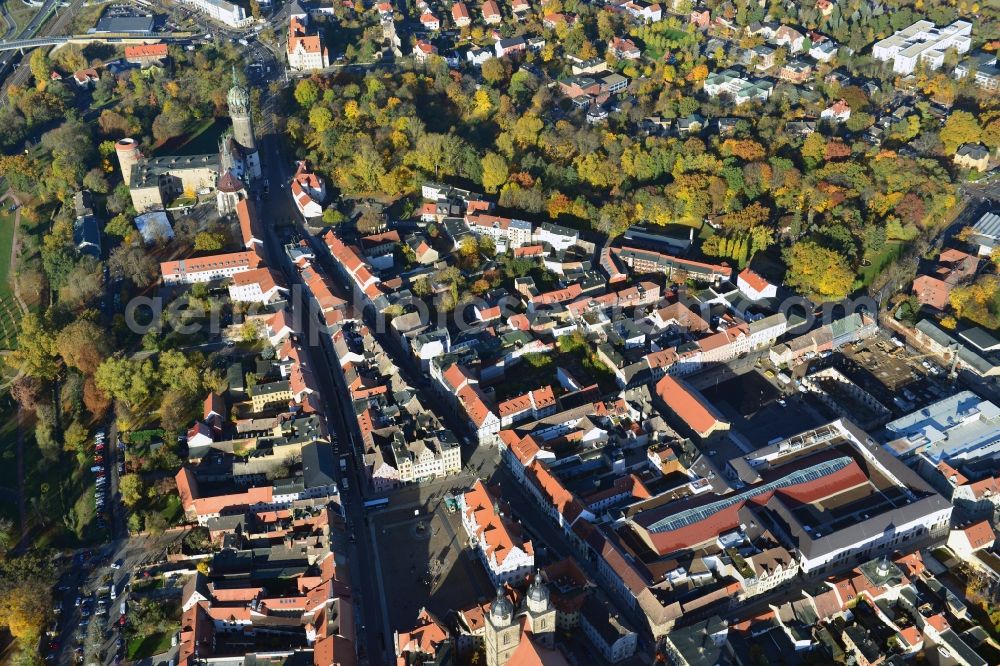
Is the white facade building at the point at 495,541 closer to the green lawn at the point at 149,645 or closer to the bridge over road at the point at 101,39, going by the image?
the green lawn at the point at 149,645

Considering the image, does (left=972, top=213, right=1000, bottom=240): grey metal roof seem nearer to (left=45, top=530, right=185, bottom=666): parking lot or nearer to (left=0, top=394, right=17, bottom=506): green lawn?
(left=45, top=530, right=185, bottom=666): parking lot

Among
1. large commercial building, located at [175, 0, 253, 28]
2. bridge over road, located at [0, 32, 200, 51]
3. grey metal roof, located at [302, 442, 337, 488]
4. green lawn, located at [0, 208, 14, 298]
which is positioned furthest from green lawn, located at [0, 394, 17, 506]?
large commercial building, located at [175, 0, 253, 28]

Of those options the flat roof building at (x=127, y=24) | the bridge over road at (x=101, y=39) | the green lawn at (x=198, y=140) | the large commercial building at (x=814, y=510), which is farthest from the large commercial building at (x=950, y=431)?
the flat roof building at (x=127, y=24)

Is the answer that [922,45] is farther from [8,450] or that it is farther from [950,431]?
[8,450]

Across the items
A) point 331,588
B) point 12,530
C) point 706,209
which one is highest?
point 706,209

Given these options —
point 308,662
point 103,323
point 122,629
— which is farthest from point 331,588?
point 103,323

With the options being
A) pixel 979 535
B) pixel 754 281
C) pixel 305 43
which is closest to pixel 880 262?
pixel 754 281

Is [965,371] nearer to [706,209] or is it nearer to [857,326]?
[857,326]

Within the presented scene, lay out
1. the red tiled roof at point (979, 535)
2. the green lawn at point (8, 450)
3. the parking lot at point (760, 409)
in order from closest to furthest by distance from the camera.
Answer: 1. the red tiled roof at point (979, 535)
2. the green lawn at point (8, 450)
3. the parking lot at point (760, 409)
